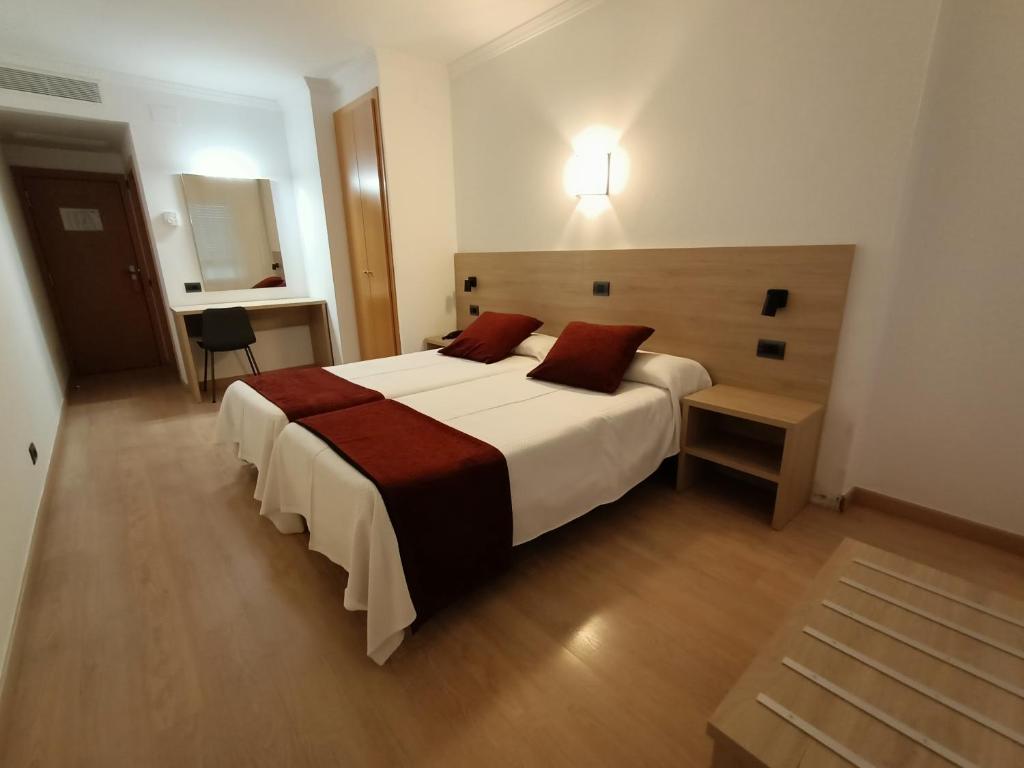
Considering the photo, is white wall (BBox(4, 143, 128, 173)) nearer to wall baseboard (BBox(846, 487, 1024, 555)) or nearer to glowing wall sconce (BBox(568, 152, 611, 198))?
glowing wall sconce (BBox(568, 152, 611, 198))

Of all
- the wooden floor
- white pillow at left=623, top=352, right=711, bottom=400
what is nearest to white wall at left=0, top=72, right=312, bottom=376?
the wooden floor

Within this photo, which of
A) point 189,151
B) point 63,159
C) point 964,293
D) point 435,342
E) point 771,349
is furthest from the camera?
point 63,159

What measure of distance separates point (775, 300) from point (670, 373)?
569 millimetres

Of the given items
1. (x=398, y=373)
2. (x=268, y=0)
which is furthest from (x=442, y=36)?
(x=398, y=373)

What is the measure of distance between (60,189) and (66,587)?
4956 millimetres

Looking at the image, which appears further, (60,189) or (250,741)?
(60,189)

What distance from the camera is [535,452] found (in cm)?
169

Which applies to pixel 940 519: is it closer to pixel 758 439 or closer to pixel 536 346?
pixel 758 439

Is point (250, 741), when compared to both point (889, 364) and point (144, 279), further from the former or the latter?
point (144, 279)

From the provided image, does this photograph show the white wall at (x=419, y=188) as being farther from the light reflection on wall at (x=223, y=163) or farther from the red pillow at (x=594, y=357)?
the light reflection on wall at (x=223, y=163)

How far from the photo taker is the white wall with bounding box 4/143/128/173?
14.5 feet

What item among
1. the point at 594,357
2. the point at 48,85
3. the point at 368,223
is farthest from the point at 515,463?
the point at 48,85

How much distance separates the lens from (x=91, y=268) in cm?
491

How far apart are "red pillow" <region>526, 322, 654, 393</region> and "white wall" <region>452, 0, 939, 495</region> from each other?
62 centimetres
